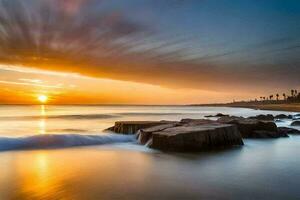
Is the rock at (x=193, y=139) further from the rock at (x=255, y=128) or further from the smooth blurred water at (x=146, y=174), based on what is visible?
the rock at (x=255, y=128)

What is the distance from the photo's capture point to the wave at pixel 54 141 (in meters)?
14.6

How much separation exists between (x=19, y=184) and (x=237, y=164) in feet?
22.2

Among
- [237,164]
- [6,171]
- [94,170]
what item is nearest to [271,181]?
[237,164]

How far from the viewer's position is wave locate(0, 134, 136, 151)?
14.6 metres

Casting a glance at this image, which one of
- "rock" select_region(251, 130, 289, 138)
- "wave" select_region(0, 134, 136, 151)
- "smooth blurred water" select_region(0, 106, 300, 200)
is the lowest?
"smooth blurred water" select_region(0, 106, 300, 200)

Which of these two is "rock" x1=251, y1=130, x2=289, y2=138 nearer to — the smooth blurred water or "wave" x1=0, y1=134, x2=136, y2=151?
the smooth blurred water

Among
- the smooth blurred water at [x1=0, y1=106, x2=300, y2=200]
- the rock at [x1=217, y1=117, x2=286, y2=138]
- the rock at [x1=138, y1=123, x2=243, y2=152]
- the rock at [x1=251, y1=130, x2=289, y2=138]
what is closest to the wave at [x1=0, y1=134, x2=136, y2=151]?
the smooth blurred water at [x1=0, y1=106, x2=300, y2=200]

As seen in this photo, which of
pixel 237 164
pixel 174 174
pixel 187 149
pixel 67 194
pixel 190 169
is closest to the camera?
pixel 67 194

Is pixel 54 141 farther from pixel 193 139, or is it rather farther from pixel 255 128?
pixel 255 128

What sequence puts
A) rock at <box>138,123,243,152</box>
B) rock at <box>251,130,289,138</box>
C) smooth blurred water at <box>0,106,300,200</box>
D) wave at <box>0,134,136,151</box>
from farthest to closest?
rock at <box>251,130,289,138</box>
wave at <box>0,134,136,151</box>
rock at <box>138,123,243,152</box>
smooth blurred water at <box>0,106,300,200</box>

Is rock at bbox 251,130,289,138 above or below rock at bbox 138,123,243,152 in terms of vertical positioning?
below

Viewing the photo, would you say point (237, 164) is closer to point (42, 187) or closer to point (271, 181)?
point (271, 181)

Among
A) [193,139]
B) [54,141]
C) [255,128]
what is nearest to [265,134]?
[255,128]

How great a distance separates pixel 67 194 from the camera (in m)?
6.96
